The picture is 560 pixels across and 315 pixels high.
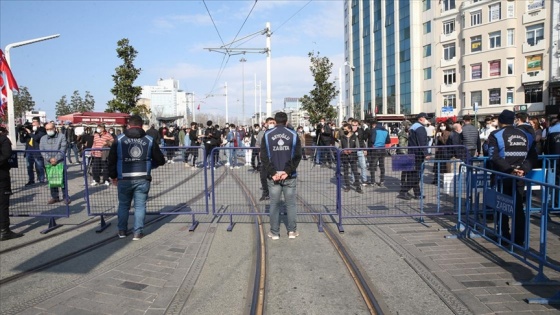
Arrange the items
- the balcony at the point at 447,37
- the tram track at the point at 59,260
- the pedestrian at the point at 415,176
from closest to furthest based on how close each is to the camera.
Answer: the tram track at the point at 59,260
the pedestrian at the point at 415,176
the balcony at the point at 447,37

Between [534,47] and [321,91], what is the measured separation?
2837cm

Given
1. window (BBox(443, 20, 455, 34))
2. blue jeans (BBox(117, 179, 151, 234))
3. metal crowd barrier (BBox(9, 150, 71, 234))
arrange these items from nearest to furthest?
blue jeans (BBox(117, 179, 151, 234)) → metal crowd barrier (BBox(9, 150, 71, 234)) → window (BBox(443, 20, 455, 34))

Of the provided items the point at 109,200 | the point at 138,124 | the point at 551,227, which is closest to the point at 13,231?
the point at 109,200

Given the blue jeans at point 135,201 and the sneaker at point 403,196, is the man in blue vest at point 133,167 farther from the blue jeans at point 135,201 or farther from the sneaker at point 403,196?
the sneaker at point 403,196

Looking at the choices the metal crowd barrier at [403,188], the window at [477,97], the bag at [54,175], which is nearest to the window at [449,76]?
the window at [477,97]

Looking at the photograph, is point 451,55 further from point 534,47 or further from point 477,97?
point 534,47

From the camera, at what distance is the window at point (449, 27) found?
49.1m

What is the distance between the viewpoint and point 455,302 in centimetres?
396

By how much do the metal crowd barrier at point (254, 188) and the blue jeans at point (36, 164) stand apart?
3512 millimetres

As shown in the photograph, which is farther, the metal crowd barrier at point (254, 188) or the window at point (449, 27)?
the window at point (449, 27)

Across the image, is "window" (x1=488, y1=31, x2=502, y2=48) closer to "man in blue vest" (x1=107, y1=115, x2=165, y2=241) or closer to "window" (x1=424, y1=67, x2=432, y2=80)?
"window" (x1=424, y1=67, x2=432, y2=80)

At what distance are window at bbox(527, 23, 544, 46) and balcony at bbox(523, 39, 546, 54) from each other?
0.90 ft

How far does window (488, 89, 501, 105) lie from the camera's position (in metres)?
43.9

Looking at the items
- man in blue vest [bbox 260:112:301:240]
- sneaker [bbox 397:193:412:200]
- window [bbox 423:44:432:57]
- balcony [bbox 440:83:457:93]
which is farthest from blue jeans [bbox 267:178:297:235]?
window [bbox 423:44:432:57]
